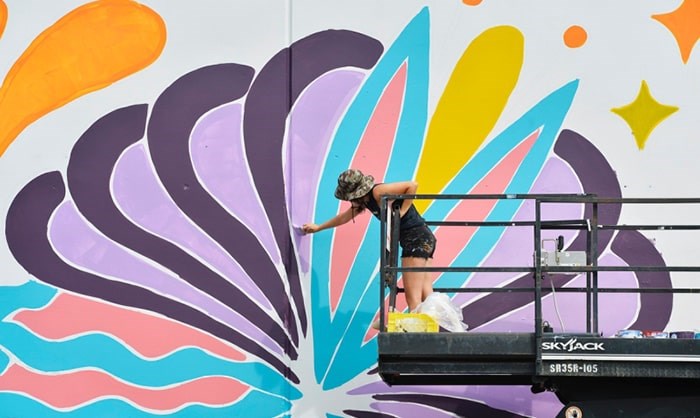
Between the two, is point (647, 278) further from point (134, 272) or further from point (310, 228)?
point (134, 272)

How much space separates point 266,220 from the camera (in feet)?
24.6

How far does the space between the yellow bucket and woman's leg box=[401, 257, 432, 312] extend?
0.56 metres

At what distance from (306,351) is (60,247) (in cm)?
185

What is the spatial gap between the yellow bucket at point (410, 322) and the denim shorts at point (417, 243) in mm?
650

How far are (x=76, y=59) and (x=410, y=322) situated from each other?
3205 mm

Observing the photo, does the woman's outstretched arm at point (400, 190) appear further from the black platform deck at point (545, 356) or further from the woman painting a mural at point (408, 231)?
the black platform deck at point (545, 356)

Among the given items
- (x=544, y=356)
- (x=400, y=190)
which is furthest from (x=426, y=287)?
(x=544, y=356)

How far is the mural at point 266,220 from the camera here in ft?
24.4

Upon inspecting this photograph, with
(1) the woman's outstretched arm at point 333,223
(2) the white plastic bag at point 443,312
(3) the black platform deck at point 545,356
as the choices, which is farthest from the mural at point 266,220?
(3) the black platform deck at point 545,356

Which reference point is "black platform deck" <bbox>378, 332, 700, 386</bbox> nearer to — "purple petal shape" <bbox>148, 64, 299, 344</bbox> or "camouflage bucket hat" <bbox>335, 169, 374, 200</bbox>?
"camouflage bucket hat" <bbox>335, 169, 374, 200</bbox>

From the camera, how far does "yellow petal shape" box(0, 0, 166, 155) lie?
7.61 m

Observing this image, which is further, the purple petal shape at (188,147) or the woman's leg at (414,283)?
the purple petal shape at (188,147)

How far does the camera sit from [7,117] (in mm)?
7609

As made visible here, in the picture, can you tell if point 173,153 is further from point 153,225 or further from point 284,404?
point 284,404
